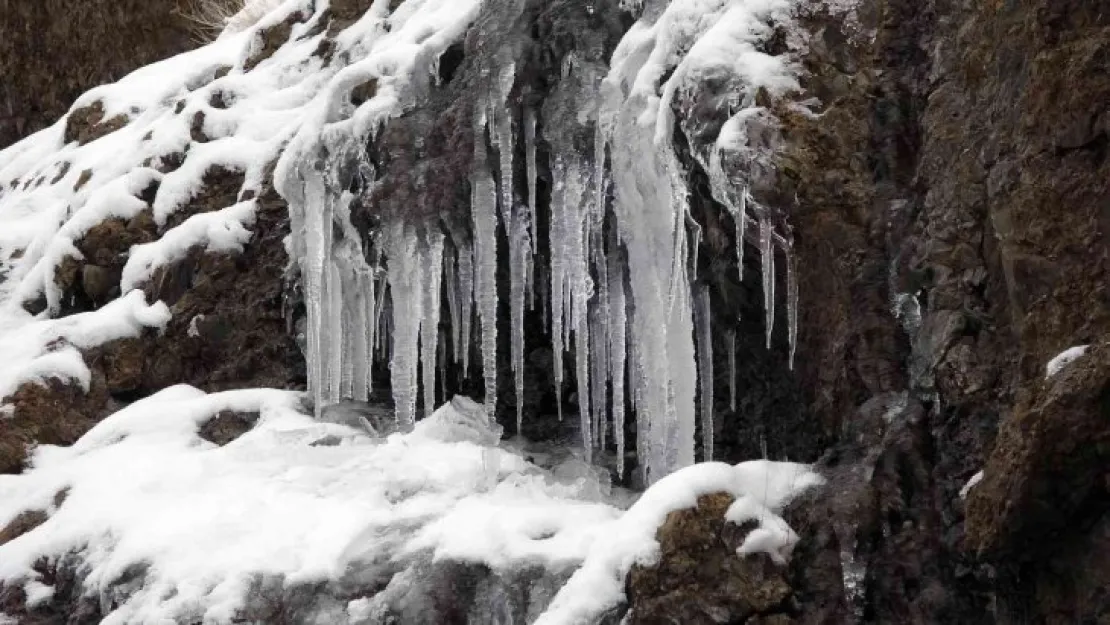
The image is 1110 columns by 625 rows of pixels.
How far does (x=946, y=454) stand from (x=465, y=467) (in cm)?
184

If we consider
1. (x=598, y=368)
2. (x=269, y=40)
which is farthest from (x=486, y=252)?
(x=269, y=40)

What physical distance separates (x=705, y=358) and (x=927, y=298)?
83 centimetres

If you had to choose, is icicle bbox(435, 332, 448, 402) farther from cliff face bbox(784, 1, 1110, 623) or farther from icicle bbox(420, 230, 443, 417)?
cliff face bbox(784, 1, 1110, 623)

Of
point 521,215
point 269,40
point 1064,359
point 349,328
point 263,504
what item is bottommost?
point 263,504

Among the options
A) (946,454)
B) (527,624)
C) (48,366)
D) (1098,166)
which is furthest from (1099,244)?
(48,366)

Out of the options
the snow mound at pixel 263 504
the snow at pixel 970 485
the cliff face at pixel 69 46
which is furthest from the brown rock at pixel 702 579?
the cliff face at pixel 69 46

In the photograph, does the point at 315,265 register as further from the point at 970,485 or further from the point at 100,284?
the point at 970,485

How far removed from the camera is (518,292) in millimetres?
4539

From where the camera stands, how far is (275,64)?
7195mm

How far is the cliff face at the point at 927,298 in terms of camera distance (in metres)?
2.81

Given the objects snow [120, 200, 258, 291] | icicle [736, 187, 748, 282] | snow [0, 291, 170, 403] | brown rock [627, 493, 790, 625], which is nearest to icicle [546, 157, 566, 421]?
icicle [736, 187, 748, 282]

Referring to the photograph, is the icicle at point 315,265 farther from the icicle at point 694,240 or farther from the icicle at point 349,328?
the icicle at point 694,240

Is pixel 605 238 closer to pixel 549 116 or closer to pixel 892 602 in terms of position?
pixel 549 116

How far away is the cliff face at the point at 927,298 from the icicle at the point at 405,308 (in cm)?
24
